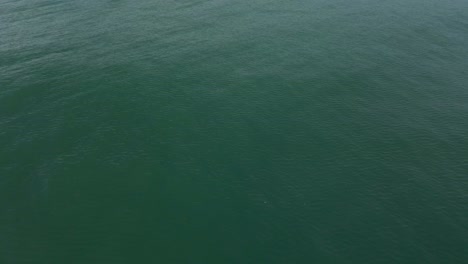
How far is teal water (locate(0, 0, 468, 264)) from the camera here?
7462cm

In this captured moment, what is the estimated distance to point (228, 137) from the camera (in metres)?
98.3

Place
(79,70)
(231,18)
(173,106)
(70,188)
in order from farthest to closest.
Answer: (231,18) < (79,70) < (173,106) < (70,188)

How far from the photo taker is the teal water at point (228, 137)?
74625 mm

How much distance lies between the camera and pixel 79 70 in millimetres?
117750

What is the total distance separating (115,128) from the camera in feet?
323

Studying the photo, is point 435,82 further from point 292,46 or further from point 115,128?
point 115,128

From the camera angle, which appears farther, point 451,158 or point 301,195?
point 451,158

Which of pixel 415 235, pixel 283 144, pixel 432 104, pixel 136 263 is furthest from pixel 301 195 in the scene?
pixel 432 104

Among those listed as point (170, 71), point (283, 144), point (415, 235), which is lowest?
point (415, 235)

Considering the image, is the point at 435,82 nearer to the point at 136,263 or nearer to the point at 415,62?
the point at 415,62

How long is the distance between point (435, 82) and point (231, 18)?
246ft

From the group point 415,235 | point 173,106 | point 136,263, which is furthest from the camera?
point 173,106

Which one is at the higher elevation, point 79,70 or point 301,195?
point 79,70

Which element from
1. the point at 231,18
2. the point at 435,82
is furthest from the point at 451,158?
the point at 231,18
